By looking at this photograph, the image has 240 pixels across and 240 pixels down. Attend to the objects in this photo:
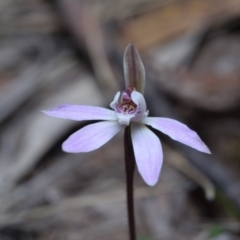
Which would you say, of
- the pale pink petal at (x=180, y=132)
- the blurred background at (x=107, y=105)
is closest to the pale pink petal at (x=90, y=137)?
the pale pink petal at (x=180, y=132)

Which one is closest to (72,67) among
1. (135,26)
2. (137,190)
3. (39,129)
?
(135,26)

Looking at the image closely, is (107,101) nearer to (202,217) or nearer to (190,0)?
(202,217)

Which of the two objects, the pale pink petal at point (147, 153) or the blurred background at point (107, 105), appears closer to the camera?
the pale pink petal at point (147, 153)

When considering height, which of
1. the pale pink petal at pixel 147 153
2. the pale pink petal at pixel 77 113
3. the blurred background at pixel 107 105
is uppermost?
the blurred background at pixel 107 105

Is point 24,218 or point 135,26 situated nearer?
point 24,218

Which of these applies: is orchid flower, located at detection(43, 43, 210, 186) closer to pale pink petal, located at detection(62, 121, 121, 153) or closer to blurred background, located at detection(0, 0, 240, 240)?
pale pink petal, located at detection(62, 121, 121, 153)

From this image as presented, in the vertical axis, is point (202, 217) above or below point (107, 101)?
below

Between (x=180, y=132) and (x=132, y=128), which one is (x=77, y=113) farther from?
(x=180, y=132)

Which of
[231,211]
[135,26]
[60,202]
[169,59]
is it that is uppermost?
[135,26]

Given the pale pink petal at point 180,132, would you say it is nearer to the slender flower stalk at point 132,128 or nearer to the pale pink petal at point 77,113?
the slender flower stalk at point 132,128

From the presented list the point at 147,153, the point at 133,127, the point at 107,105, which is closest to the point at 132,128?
the point at 133,127
